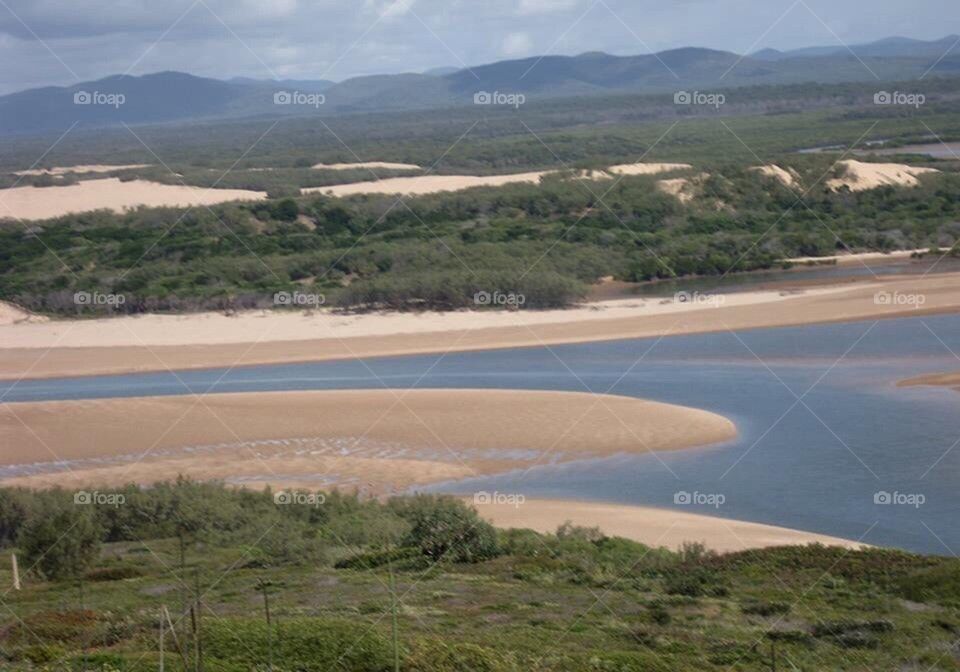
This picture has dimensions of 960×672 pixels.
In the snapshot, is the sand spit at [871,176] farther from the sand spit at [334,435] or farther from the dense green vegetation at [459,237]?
the sand spit at [334,435]

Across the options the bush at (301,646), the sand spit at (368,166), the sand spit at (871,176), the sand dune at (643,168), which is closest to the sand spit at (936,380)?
the bush at (301,646)

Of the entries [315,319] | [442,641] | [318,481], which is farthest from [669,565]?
[315,319]

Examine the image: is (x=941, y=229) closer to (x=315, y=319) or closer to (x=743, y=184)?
(x=743, y=184)

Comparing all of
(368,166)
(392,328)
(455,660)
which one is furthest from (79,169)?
(455,660)

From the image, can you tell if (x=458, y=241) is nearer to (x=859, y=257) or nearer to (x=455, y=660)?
(x=859, y=257)

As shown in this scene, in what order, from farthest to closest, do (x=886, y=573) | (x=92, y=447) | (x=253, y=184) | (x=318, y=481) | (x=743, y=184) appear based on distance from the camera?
(x=253, y=184) < (x=743, y=184) < (x=92, y=447) < (x=318, y=481) < (x=886, y=573)
